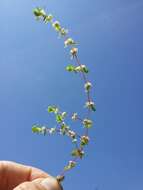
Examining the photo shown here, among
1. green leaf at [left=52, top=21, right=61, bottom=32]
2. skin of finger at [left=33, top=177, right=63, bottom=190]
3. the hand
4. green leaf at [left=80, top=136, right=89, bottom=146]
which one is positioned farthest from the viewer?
green leaf at [left=52, top=21, right=61, bottom=32]

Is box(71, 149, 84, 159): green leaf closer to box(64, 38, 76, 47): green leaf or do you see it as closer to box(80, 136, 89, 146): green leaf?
box(80, 136, 89, 146): green leaf

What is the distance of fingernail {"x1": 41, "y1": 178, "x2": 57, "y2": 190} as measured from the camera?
6.39 feet

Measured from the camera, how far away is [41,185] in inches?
76.7

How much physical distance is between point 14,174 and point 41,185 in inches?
11.7

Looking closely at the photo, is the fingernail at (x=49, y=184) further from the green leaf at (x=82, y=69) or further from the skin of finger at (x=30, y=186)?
the green leaf at (x=82, y=69)

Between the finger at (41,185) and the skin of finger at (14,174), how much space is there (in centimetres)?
14

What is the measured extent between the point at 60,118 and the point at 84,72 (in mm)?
293

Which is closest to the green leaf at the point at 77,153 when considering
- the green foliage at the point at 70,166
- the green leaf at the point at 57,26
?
the green foliage at the point at 70,166

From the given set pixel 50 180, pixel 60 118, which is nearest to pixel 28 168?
pixel 50 180

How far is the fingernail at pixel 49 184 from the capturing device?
1.95 meters

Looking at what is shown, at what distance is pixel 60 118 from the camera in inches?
102

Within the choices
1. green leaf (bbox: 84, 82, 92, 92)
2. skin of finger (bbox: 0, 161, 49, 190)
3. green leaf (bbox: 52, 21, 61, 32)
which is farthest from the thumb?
green leaf (bbox: 52, 21, 61, 32)

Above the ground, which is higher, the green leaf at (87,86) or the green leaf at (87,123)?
the green leaf at (87,86)

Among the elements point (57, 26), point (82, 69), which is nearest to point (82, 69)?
point (82, 69)
